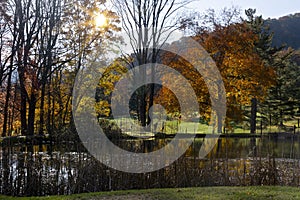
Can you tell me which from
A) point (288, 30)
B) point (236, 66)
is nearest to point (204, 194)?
point (236, 66)

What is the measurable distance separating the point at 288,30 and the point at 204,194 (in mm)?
55343

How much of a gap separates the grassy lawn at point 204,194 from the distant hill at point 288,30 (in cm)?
4954

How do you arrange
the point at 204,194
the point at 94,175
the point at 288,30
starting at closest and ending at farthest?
the point at 204,194 → the point at 94,175 → the point at 288,30

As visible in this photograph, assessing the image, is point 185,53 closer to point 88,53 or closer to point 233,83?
point 233,83

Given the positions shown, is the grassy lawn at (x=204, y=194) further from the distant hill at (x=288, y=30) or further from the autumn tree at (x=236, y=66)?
the distant hill at (x=288, y=30)

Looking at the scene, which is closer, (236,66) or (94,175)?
(94,175)

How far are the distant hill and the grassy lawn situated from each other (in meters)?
49.5

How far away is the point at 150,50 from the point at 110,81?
238 cm

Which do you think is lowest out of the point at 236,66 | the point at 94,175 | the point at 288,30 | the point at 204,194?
the point at 204,194

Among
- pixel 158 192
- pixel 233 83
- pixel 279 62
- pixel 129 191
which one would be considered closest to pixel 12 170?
pixel 129 191

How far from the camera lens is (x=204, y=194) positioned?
4.70 m

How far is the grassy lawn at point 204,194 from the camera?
180 inches

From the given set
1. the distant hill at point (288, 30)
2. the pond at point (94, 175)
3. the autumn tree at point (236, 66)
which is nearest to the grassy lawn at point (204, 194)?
the pond at point (94, 175)

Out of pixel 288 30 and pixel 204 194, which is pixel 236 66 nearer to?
pixel 204 194
